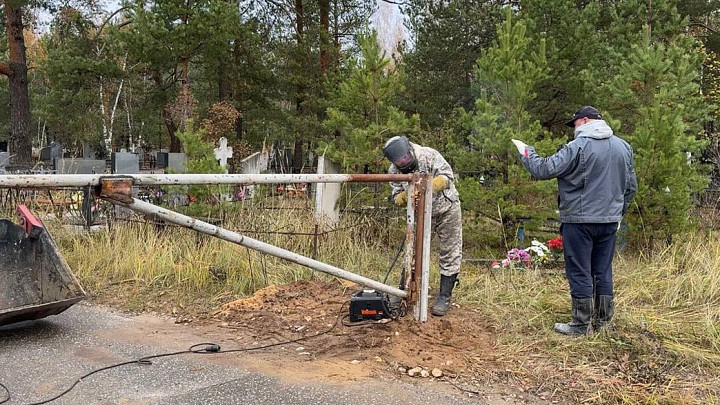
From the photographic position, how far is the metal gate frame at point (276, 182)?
3059mm

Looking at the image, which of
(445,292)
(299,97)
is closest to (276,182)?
(445,292)

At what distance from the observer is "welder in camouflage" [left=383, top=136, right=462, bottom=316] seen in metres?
4.62

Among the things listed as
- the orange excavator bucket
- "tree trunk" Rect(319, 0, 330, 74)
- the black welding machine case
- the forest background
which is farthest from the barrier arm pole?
"tree trunk" Rect(319, 0, 330, 74)

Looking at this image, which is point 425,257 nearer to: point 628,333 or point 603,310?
point 603,310

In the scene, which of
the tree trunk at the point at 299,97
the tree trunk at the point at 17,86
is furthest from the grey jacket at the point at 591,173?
the tree trunk at the point at 17,86

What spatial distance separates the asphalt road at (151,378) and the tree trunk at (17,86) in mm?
13602

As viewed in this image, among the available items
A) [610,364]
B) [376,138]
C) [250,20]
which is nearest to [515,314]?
[610,364]

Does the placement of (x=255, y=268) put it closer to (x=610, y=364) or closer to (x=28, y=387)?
(x=28, y=387)

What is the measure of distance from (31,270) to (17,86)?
45.4 ft

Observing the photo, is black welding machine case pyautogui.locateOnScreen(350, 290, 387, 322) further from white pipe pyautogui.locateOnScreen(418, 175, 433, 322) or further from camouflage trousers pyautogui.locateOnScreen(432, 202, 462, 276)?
camouflage trousers pyautogui.locateOnScreen(432, 202, 462, 276)

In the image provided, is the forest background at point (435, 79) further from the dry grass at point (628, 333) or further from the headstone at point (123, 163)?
the headstone at point (123, 163)

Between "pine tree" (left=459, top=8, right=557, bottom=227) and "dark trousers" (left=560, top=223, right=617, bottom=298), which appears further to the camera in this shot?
"pine tree" (left=459, top=8, right=557, bottom=227)

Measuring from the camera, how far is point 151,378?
362cm

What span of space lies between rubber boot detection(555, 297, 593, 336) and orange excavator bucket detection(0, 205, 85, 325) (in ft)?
12.1
